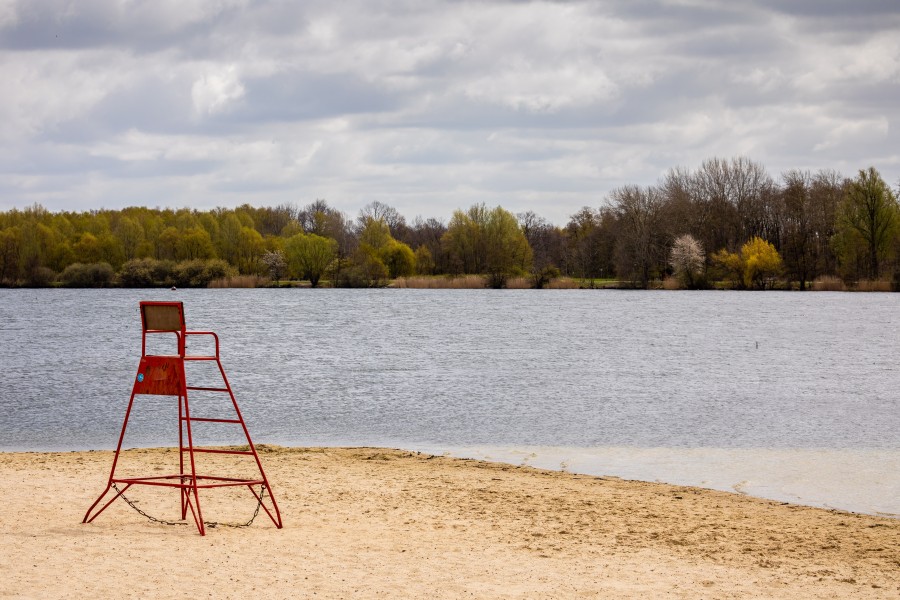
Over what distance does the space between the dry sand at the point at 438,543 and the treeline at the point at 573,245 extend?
82.9 metres

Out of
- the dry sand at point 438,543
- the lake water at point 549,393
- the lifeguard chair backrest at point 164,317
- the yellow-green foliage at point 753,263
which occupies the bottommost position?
the lake water at point 549,393

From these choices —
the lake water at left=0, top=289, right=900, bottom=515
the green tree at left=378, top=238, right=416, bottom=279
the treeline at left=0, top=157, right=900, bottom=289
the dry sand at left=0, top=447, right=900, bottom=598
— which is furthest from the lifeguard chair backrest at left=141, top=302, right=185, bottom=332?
the green tree at left=378, top=238, right=416, bottom=279

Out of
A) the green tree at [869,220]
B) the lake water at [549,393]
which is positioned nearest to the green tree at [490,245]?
the green tree at [869,220]

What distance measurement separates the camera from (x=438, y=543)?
9.77 metres


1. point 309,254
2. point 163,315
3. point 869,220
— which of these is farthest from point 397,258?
point 163,315

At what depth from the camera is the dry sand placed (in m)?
8.09

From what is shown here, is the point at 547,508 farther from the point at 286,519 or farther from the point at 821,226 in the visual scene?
the point at 821,226

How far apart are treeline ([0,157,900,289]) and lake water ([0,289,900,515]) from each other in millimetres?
28931

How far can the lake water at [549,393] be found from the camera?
1742 cm

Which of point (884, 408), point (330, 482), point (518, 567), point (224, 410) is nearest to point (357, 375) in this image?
point (224, 410)

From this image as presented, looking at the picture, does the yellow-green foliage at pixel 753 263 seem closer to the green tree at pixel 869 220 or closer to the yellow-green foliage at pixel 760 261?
the yellow-green foliage at pixel 760 261

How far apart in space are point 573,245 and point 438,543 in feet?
385

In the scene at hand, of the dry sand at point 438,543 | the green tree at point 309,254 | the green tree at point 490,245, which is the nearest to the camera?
the dry sand at point 438,543

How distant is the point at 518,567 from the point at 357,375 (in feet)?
81.5
